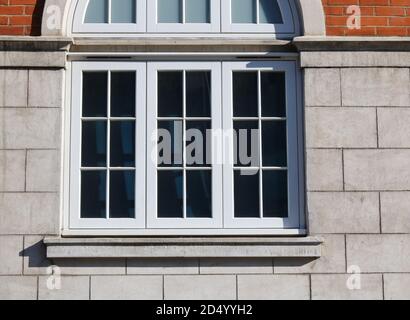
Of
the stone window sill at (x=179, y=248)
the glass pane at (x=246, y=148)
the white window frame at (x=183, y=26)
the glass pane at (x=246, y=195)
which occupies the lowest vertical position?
the stone window sill at (x=179, y=248)

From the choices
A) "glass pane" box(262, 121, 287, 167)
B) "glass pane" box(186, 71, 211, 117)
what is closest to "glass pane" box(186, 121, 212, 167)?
"glass pane" box(186, 71, 211, 117)

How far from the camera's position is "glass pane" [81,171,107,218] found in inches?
340

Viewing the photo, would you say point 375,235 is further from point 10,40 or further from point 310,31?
point 10,40

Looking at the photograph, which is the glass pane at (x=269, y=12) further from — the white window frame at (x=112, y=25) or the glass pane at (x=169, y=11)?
the white window frame at (x=112, y=25)

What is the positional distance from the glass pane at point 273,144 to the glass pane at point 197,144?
545 millimetres

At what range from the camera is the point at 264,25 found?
8.95 m

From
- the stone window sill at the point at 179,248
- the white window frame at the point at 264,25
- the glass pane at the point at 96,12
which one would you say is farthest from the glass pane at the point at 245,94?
the glass pane at the point at 96,12

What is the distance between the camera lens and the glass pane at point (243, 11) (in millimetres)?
8969

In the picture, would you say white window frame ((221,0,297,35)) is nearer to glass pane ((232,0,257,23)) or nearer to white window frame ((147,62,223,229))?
glass pane ((232,0,257,23))

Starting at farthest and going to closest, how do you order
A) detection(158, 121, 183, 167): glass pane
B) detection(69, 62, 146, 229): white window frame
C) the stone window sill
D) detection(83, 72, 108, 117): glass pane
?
detection(83, 72, 108, 117): glass pane < detection(158, 121, 183, 167): glass pane < detection(69, 62, 146, 229): white window frame < the stone window sill

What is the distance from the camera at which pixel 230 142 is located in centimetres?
872

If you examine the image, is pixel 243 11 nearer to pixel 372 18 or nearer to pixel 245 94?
pixel 245 94

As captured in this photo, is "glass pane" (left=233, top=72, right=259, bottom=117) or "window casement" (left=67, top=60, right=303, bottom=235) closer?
"window casement" (left=67, top=60, right=303, bottom=235)

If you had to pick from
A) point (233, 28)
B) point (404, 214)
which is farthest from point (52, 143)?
point (404, 214)
